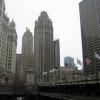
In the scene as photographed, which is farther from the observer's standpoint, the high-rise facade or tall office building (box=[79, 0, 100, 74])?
the high-rise facade

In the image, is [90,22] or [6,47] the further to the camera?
[90,22]

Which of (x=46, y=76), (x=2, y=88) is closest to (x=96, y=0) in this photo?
(x=46, y=76)

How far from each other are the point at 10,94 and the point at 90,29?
93701mm

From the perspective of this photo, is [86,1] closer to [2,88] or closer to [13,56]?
[13,56]

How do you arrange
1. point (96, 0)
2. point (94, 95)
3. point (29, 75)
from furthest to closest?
point (96, 0), point (29, 75), point (94, 95)

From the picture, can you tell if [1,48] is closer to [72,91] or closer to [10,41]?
[10,41]

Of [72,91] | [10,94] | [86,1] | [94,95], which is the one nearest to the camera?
[94,95]

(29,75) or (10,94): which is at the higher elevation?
(29,75)

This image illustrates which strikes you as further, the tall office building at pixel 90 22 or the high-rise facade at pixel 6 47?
the high-rise facade at pixel 6 47

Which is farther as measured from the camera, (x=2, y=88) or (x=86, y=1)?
(x=86, y=1)

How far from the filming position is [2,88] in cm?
10019

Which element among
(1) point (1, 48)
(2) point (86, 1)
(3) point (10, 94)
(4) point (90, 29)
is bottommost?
(3) point (10, 94)

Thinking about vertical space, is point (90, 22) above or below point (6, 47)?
above

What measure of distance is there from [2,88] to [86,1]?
121 metres
